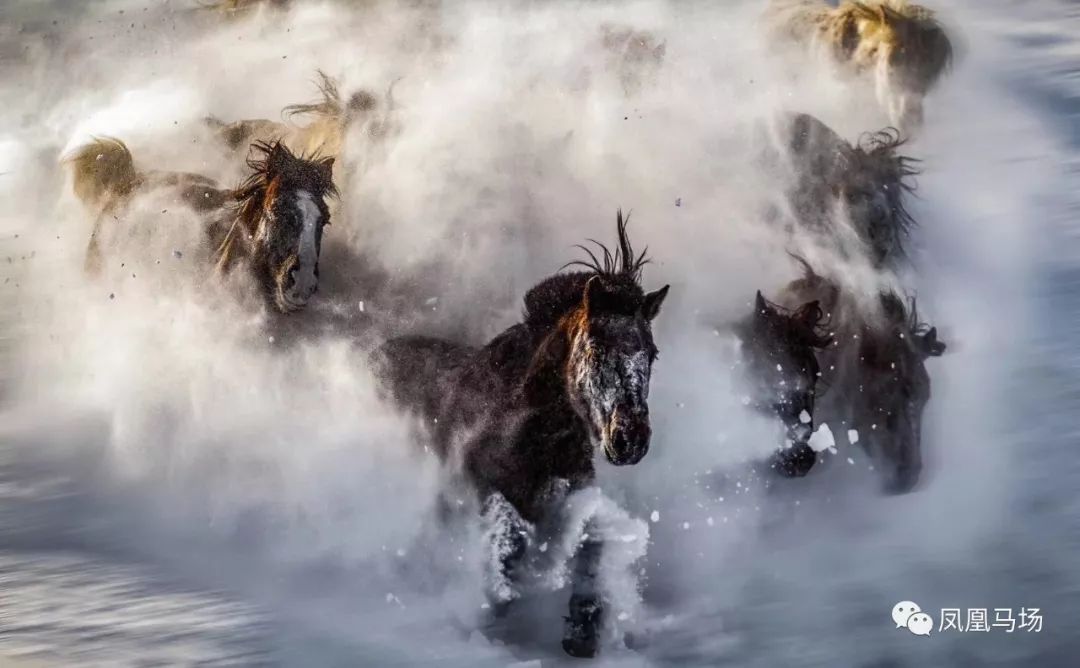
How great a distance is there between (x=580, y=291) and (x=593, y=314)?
0.52 feet

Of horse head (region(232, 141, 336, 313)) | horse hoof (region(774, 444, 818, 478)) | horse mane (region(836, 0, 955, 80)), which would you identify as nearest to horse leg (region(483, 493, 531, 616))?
horse hoof (region(774, 444, 818, 478))

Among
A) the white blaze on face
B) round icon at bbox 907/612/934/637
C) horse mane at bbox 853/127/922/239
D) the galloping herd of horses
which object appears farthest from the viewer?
horse mane at bbox 853/127/922/239

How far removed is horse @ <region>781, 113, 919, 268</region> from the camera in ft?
9.18

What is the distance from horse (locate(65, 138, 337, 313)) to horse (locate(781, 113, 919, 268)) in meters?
1.49

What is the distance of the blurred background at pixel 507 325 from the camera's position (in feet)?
8.65

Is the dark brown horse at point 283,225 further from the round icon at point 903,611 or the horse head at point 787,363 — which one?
the round icon at point 903,611

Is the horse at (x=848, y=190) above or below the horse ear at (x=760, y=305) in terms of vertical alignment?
above

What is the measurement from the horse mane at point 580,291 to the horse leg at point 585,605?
0.63 metres

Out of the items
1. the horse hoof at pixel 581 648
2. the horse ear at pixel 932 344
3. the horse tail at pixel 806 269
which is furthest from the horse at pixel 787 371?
the horse hoof at pixel 581 648

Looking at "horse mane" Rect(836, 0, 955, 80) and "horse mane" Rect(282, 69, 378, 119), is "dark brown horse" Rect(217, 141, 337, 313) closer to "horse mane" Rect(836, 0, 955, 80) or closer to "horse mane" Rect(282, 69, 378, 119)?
"horse mane" Rect(282, 69, 378, 119)

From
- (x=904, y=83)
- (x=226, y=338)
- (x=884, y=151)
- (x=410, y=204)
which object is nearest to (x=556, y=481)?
(x=410, y=204)

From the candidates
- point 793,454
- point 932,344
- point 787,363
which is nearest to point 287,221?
point 787,363

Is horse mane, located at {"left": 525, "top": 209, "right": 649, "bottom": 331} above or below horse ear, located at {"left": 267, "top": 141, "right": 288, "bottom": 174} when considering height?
below

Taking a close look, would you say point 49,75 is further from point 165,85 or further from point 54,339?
point 54,339
